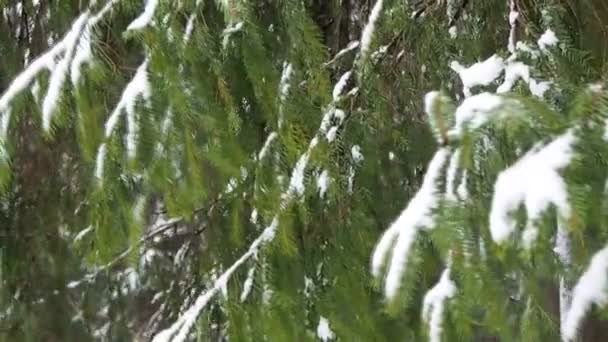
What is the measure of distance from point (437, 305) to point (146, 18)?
938 mm

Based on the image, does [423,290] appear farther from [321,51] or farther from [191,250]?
Result: [191,250]

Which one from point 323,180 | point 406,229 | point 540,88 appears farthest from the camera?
point 323,180

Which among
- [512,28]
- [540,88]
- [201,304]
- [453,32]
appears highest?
[453,32]

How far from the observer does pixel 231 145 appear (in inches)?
74.8

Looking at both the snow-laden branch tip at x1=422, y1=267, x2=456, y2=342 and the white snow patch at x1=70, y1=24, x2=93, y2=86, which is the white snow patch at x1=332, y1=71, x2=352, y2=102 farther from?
the snow-laden branch tip at x1=422, y1=267, x2=456, y2=342

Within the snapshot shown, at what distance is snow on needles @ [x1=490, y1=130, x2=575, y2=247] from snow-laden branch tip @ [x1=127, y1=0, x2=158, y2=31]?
0.94m

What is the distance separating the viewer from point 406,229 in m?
1.22

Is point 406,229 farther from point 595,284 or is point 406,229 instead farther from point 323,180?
point 323,180

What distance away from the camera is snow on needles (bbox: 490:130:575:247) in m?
1.09

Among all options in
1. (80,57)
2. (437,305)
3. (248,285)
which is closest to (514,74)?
(437,305)

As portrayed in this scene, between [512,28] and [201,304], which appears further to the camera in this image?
[201,304]

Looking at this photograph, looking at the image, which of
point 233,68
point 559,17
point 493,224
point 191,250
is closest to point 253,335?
point 233,68

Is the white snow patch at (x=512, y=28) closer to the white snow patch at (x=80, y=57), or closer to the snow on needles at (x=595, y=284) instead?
the snow on needles at (x=595, y=284)

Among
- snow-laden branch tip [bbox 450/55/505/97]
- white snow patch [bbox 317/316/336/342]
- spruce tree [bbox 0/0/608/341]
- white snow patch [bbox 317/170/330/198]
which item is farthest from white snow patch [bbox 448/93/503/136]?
white snow patch [bbox 317/316/336/342]
